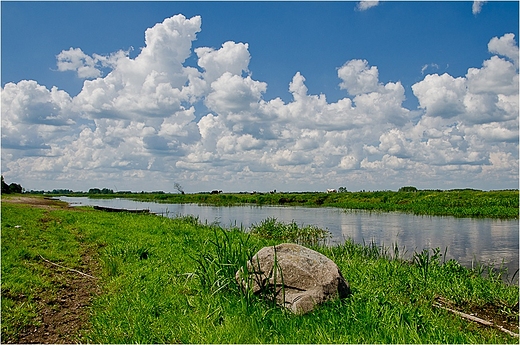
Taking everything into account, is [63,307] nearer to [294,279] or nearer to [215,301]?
[215,301]

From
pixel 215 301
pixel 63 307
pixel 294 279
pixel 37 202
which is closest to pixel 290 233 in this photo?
pixel 294 279

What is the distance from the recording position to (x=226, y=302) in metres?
6.71

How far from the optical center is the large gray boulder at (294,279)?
664 centimetres

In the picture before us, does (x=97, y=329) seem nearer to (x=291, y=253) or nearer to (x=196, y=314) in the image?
(x=196, y=314)

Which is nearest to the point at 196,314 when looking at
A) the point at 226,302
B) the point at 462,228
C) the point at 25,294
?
the point at 226,302

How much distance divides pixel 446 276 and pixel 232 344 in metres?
7.17

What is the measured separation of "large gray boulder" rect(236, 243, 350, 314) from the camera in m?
6.64

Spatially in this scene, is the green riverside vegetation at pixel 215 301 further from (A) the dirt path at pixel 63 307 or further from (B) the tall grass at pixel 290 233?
(B) the tall grass at pixel 290 233

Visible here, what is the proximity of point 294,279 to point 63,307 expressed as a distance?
406cm

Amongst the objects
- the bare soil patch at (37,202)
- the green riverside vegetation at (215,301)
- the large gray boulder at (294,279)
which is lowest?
the green riverside vegetation at (215,301)

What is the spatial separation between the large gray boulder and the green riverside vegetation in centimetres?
21

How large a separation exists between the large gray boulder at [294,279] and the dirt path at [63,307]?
2.72m

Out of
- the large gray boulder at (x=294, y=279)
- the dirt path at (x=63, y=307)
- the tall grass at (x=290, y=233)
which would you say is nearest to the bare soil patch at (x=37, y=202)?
the tall grass at (x=290, y=233)

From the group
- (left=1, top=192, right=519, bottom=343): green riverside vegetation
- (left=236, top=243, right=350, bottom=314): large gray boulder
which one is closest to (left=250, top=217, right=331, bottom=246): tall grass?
(left=1, top=192, right=519, bottom=343): green riverside vegetation
